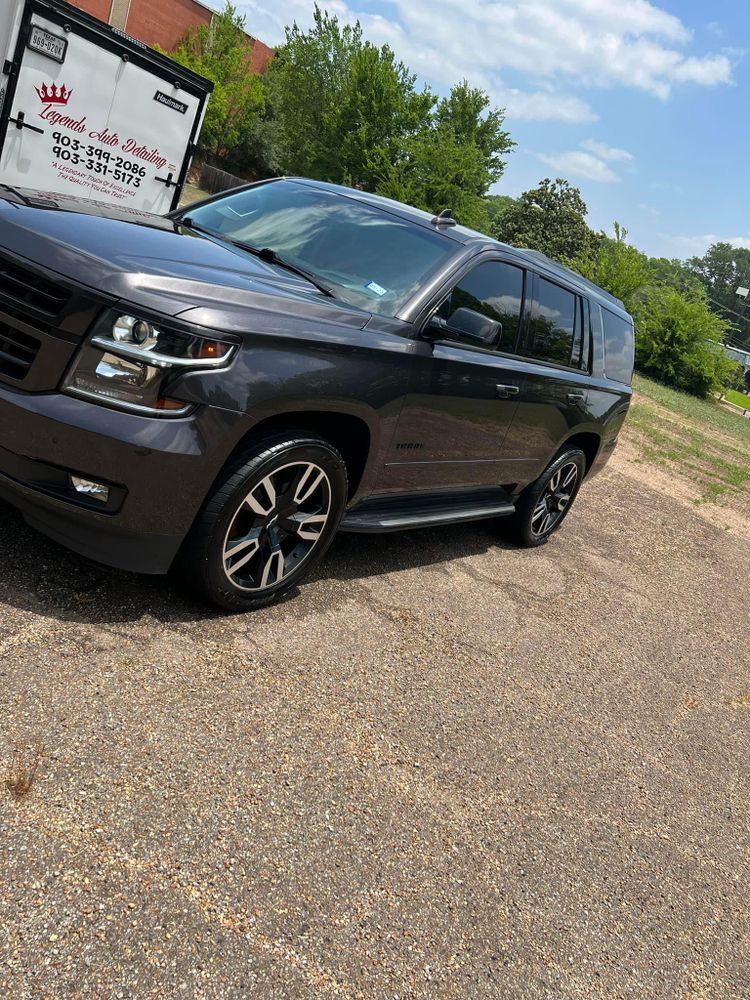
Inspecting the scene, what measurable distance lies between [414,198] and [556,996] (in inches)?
1498

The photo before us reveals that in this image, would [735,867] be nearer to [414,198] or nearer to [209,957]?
[209,957]

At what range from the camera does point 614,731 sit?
3994 millimetres

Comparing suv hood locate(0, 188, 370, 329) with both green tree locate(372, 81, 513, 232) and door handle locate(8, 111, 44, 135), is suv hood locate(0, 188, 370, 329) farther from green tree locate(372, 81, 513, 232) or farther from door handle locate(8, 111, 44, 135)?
green tree locate(372, 81, 513, 232)

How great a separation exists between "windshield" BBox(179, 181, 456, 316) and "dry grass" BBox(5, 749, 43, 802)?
2352mm

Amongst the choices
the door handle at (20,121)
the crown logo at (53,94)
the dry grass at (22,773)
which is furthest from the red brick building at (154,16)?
the dry grass at (22,773)

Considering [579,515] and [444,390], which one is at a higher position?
[444,390]

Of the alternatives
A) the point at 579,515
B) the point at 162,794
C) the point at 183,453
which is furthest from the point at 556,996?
the point at 579,515

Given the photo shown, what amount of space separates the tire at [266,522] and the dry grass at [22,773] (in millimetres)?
1034

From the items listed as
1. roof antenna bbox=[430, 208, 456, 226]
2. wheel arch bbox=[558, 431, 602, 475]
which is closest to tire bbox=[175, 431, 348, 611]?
roof antenna bbox=[430, 208, 456, 226]

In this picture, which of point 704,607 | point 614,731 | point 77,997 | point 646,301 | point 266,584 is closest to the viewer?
point 77,997

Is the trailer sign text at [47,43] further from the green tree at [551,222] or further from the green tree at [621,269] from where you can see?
the green tree at [551,222]

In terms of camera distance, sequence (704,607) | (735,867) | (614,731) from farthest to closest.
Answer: (704,607), (614,731), (735,867)

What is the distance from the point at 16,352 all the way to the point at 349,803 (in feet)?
6.48

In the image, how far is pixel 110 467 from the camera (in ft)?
9.52
